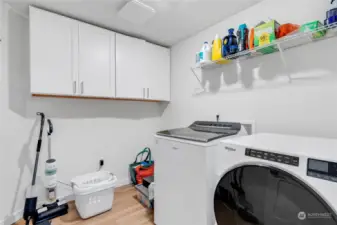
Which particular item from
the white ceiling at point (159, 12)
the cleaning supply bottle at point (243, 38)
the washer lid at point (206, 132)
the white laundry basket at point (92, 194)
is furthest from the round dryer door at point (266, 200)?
the white ceiling at point (159, 12)

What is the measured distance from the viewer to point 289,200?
864 mm

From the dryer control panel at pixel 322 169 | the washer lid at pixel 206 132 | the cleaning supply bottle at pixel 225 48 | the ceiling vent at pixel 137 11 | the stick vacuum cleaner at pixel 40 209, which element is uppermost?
the ceiling vent at pixel 137 11

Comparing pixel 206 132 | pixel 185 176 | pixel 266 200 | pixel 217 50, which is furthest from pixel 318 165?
pixel 217 50

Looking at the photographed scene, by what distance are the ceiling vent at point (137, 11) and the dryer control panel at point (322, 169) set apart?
185cm

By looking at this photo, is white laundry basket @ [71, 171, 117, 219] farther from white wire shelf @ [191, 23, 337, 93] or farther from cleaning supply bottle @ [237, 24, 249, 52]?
cleaning supply bottle @ [237, 24, 249, 52]

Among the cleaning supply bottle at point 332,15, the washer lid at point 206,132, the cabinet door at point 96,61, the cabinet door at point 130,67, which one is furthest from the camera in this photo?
the cabinet door at point 130,67

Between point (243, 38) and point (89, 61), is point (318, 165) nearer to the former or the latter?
point (243, 38)

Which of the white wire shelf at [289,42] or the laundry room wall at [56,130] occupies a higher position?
the white wire shelf at [289,42]

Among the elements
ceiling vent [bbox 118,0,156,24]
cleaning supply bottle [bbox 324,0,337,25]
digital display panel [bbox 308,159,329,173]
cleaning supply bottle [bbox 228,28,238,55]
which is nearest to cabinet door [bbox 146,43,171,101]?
ceiling vent [bbox 118,0,156,24]

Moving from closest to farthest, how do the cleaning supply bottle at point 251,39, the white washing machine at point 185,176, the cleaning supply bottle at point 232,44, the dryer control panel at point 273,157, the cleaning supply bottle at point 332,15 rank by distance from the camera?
the dryer control panel at point 273,157, the cleaning supply bottle at point 332,15, the white washing machine at point 185,176, the cleaning supply bottle at point 251,39, the cleaning supply bottle at point 232,44

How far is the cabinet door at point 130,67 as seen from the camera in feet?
7.79

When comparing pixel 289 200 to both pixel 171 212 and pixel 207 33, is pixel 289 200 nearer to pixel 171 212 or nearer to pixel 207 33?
pixel 171 212

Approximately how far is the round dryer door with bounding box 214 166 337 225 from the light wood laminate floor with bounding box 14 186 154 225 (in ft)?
3.52

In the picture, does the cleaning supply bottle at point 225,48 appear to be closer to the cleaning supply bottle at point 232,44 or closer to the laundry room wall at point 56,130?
the cleaning supply bottle at point 232,44
